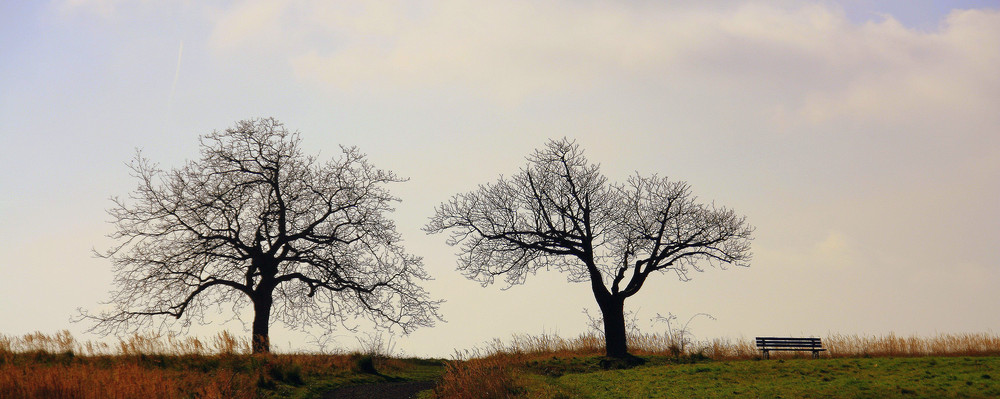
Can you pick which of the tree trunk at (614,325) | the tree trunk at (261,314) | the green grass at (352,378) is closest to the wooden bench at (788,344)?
the tree trunk at (614,325)

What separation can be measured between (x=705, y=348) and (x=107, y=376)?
63.5 ft

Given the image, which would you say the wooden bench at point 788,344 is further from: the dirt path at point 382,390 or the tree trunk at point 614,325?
the dirt path at point 382,390

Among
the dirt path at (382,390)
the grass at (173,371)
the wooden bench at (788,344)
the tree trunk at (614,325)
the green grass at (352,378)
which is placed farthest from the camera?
the tree trunk at (614,325)

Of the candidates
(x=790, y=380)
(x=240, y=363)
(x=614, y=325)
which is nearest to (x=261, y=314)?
(x=240, y=363)

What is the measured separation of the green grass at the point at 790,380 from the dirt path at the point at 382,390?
331cm

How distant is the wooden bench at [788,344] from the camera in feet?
→ 82.8

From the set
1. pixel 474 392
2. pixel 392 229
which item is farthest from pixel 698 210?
pixel 474 392

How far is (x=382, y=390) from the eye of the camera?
20.6 m

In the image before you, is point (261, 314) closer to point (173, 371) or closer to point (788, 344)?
point (173, 371)

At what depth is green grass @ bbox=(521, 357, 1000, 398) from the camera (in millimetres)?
16312

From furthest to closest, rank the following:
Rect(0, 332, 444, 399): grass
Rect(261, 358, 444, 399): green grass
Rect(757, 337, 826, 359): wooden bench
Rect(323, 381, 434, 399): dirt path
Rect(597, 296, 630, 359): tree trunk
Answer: Rect(597, 296, 630, 359): tree trunk → Rect(757, 337, 826, 359): wooden bench → Rect(323, 381, 434, 399): dirt path → Rect(261, 358, 444, 399): green grass → Rect(0, 332, 444, 399): grass

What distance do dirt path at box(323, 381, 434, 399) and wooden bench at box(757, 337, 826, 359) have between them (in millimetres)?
11926

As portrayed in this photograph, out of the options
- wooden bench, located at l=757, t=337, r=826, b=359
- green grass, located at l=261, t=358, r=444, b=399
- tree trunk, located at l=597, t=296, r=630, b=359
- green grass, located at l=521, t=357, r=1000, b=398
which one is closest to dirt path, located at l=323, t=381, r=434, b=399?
green grass, located at l=261, t=358, r=444, b=399

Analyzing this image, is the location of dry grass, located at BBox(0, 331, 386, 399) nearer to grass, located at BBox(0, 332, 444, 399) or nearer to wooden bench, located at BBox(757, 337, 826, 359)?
grass, located at BBox(0, 332, 444, 399)
